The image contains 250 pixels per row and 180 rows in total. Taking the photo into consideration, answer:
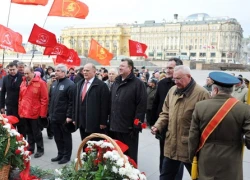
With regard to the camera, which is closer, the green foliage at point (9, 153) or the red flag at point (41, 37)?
the green foliage at point (9, 153)

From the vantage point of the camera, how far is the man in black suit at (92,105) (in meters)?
4.52

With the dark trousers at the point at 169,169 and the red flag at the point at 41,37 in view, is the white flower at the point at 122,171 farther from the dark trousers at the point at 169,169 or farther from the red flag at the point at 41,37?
the red flag at the point at 41,37

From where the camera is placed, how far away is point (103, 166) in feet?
7.91

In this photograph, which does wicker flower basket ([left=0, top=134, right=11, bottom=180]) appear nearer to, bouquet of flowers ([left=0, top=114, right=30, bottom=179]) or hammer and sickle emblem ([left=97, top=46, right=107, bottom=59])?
bouquet of flowers ([left=0, top=114, right=30, bottom=179])

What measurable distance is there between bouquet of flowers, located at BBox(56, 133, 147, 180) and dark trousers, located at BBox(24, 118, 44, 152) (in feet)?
9.34

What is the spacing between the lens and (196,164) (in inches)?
117

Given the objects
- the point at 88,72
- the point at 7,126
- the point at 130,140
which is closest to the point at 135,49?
the point at 88,72

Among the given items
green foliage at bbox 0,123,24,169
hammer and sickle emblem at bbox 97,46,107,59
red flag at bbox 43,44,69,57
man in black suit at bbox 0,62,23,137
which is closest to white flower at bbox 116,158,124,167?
green foliage at bbox 0,123,24,169

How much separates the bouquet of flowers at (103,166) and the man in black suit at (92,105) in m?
1.72

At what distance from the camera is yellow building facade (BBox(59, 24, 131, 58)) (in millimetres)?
107188

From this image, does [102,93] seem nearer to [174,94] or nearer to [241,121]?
[174,94]

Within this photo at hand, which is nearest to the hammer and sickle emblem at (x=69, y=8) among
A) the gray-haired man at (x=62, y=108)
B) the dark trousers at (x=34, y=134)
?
the gray-haired man at (x=62, y=108)

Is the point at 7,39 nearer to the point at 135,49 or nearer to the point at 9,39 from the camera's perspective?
the point at 9,39

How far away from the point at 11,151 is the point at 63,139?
5.89ft
